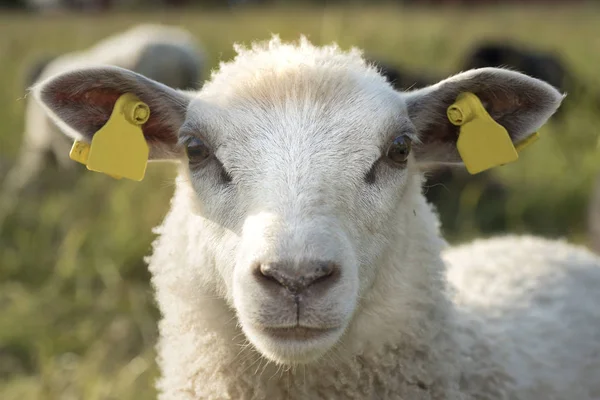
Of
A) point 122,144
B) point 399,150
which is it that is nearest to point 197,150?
point 122,144

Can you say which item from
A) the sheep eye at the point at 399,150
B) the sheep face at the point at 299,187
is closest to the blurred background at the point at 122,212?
the sheep face at the point at 299,187

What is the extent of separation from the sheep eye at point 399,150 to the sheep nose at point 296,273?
578 millimetres

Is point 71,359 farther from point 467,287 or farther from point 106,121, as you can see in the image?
point 467,287

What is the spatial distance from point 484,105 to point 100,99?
131 centimetres

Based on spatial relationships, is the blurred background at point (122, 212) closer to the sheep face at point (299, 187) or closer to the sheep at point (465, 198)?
the sheep at point (465, 198)

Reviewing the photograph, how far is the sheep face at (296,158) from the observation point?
6.40ft

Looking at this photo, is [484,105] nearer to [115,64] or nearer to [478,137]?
[478,137]

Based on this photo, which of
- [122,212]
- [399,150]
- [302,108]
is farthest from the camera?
[122,212]

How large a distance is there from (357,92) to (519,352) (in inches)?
44.6

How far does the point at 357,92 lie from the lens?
235cm

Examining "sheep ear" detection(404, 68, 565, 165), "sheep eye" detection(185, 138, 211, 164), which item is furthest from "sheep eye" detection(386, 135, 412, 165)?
"sheep eye" detection(185, 138, 211, 164)

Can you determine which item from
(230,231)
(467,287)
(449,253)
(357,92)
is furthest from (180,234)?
(449,253)

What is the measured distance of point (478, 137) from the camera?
2510 millimetres

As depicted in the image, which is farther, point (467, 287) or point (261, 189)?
point (467, 287)
